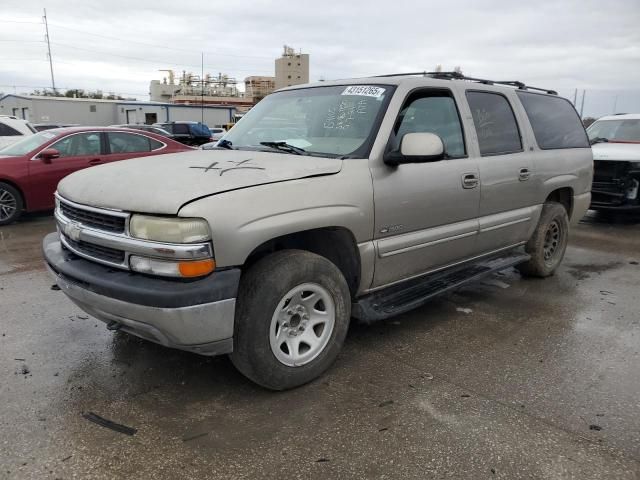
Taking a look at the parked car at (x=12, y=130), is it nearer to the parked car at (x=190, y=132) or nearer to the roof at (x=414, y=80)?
the roof at (x=414, y=80)

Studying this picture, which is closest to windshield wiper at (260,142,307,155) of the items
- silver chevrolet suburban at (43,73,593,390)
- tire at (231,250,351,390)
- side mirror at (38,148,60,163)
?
silver chevrolet suburban at (43,73,593,390)

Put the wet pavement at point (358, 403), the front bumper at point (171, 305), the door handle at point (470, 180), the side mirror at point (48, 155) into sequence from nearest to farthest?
1. the wet pavement at point (358, 403)
2. the front bumper at point (171, 305)
3. the door handle at point (470, 180)
4. the side mirror at point (48, 155)

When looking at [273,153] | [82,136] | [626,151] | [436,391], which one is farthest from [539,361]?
[82,136]

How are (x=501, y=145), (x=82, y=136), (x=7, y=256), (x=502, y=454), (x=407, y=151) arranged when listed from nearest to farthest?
(x=502, y=454), (x=407, y=151), (x=501, y=145), (x=7, y=256), (x=82, y=136)

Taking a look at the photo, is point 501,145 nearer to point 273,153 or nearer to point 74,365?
point 273,153

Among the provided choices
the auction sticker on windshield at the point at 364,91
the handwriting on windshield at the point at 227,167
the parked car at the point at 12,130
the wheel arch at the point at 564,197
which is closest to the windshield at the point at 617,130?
the wheel arch at the point at 564,197

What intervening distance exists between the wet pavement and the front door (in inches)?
24.9

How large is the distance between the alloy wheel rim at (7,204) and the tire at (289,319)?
6.67 m

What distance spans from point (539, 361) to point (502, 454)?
1.22m

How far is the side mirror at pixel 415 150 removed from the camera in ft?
10.6

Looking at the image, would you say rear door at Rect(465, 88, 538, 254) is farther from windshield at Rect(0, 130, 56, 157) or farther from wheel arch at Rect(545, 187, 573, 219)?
windshield at Rect(0, 130, 56, 157)

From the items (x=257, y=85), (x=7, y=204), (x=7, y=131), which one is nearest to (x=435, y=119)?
(x=7, y=204)

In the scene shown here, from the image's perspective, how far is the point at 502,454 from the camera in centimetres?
242

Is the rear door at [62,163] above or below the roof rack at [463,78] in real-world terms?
below
